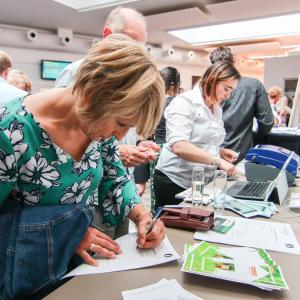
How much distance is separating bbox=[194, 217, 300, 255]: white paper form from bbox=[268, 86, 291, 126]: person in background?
4.36 meters

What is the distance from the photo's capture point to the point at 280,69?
6.68 metres

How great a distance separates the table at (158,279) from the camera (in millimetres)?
876

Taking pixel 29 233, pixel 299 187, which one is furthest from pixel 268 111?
pixel 29 233

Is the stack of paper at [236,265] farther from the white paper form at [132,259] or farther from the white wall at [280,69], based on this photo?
the white wall at [280,69]

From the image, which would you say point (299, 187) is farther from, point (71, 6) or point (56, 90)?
point (71, 6)

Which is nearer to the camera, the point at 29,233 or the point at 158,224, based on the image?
the point at 29,233

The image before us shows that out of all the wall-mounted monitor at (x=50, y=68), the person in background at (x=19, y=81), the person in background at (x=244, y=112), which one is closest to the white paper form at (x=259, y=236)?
the person in background at (x=244, y=112)

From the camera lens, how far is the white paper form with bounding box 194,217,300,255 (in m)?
1.17

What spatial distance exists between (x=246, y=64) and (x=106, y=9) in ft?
21.7

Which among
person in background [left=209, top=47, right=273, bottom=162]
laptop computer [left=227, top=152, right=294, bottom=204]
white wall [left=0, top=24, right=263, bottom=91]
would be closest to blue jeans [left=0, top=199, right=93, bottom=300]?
laptop computer [left=227, top=152, right=294, bottom=204]

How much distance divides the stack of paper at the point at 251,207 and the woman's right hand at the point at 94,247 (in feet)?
2.13

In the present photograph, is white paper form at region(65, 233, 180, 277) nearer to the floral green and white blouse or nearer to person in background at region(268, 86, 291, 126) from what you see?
the floral green and white blouse

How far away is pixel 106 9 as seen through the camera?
5.12 m

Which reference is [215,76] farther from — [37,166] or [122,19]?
[37,166]
